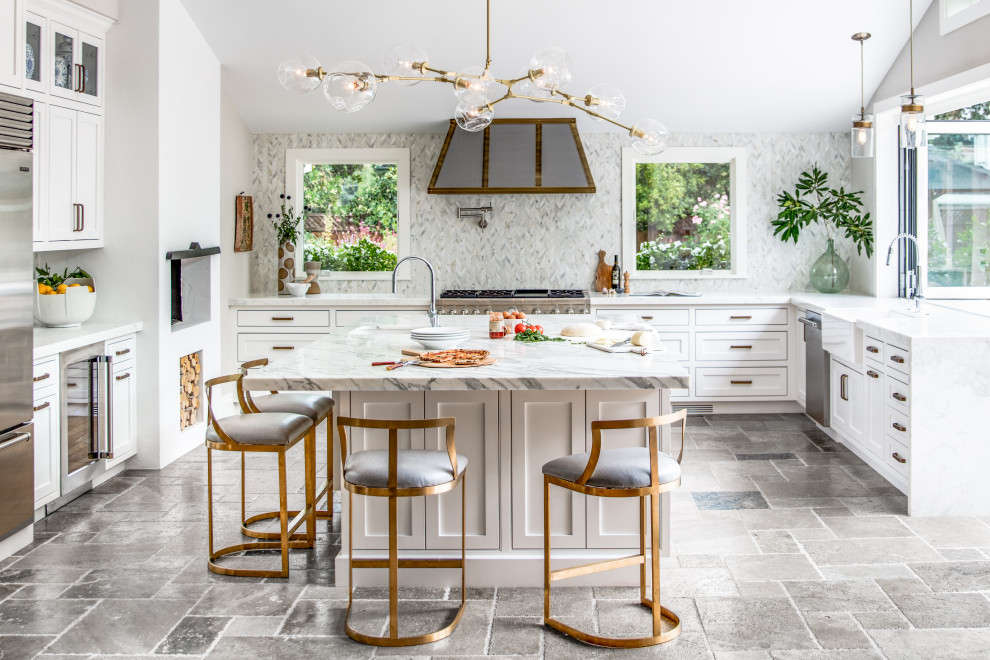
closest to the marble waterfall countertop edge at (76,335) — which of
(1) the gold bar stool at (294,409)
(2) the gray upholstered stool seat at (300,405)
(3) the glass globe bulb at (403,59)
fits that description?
(1) the gold bar stool at (294,409)

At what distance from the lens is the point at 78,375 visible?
4477 mm

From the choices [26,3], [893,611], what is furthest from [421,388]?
[26,3]

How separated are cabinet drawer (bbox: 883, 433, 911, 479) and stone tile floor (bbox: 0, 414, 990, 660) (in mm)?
155

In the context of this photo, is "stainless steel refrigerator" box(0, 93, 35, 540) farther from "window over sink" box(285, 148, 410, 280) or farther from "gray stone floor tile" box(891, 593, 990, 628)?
"window over sink" box(285, 148, 410, 280)

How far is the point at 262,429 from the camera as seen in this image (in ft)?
11.4

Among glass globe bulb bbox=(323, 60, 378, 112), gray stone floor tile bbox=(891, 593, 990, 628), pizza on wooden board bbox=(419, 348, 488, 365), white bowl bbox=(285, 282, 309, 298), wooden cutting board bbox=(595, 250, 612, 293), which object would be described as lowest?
gray stone floor tile bbox=(891, 593, 990, 628)

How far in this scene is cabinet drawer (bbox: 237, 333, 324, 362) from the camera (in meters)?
6.82

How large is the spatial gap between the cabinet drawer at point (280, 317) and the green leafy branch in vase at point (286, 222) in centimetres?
75

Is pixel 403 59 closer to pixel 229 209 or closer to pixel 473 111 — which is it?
pixel 473 111

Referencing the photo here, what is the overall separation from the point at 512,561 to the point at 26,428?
2.15m

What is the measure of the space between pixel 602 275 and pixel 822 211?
5.70 ft

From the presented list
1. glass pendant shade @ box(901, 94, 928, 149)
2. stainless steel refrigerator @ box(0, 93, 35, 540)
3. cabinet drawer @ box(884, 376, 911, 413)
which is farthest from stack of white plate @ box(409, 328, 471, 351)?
glass pendant shade @ box(901, 94, 928, 149)

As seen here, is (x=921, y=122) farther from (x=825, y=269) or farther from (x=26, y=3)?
(x=26, y=3)

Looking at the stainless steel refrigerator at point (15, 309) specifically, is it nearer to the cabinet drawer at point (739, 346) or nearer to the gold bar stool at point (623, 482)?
the gold bar stool at point (623, 482)
